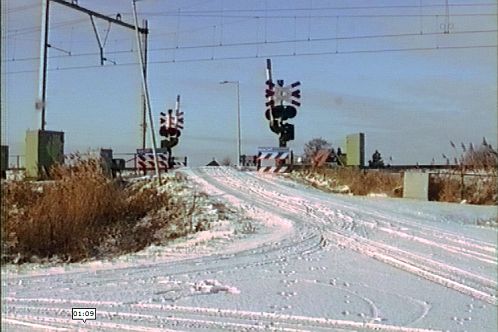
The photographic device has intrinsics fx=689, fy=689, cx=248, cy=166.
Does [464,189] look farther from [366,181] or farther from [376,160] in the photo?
[376,160]

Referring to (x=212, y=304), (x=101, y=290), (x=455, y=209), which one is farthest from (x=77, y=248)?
(x=455, y=209)

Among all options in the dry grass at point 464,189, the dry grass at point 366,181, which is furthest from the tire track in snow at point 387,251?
→ the dry grass at point 464,189

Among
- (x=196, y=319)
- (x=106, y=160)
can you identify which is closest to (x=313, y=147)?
(x=106, y=160)

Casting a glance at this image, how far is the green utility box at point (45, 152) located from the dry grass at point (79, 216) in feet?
0.76

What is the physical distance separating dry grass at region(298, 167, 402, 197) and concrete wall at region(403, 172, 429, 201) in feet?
1.50

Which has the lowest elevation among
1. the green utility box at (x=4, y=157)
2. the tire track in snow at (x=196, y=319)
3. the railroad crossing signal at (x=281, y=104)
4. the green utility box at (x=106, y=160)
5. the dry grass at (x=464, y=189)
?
the tire track in snow at (x=196, y=319)

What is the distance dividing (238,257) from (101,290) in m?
2.24

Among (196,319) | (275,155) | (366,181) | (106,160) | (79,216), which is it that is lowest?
(196,319)

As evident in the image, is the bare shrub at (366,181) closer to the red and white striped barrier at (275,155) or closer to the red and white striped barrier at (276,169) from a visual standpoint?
the red and white striped barrier at (276,169)

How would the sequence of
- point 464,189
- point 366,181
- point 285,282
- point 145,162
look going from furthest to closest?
point 145,162, point 366,181, point 464,189, point 285,282

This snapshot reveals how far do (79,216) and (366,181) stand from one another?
8.97 m

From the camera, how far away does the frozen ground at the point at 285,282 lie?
5281 millimetres

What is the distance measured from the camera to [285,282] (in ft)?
21.8

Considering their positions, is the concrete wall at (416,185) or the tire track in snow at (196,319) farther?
the concrete wall at (416,185)
